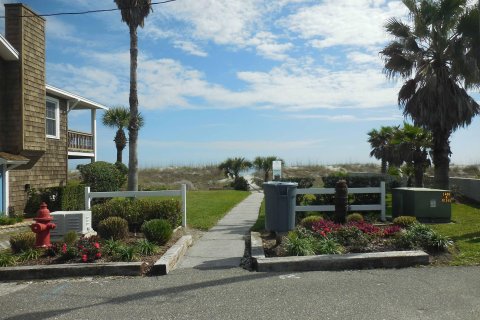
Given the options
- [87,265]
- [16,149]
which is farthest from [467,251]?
[16,149]

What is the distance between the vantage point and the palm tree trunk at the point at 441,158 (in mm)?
20078

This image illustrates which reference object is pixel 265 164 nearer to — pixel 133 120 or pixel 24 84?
pixel 133 120

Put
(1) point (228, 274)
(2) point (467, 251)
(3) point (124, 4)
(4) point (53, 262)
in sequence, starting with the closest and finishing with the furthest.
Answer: (1) point (228, 274) < (4) point (53, 262) < (2) point (467, 251) < (3) point (124, 4)

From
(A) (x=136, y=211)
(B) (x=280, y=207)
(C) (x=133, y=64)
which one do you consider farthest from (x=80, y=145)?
(B) (x=280, y=207)

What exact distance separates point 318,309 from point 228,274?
2141 mm

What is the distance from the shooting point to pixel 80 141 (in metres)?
25.6

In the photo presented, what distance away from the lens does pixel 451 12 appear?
19141mm

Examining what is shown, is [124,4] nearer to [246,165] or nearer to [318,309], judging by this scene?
[318,309]

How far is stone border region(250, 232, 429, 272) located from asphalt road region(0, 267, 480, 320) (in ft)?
0.72

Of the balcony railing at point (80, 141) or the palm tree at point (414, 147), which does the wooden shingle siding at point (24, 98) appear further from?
the palm tree at point (414, 147)

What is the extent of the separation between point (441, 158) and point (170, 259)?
15736 millimetres

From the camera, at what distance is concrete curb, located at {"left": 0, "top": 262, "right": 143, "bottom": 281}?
7.39 metres

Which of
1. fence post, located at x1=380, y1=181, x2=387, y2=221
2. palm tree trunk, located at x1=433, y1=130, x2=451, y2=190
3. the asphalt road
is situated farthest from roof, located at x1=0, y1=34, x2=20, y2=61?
palm tree trunk, located at x1=433, y1=130, x2=451, y2=190

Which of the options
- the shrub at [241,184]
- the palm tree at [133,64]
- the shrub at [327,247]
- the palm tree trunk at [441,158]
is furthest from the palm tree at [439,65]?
the shrub at [241,184]
